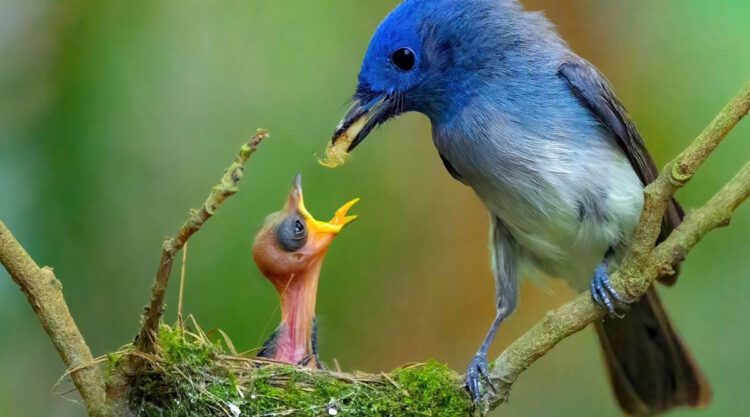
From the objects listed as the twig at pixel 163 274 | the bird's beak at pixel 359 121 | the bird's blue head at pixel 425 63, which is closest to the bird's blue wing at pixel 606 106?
the bird's blue head at pixel 425 63

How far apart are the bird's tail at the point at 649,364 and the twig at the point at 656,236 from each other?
77 cm

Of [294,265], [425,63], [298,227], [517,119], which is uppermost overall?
[425,63]

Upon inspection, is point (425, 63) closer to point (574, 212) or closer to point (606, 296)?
point (574, 212)

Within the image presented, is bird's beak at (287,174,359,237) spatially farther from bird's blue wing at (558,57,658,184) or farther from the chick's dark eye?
bird's blue wing at (558,57,658,184)

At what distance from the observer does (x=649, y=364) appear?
122 inches

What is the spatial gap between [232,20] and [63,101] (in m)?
0.95

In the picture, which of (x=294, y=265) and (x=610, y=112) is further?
(x=294, y=265)

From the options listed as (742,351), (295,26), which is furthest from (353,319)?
(742,351)

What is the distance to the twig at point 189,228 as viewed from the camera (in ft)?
5.49

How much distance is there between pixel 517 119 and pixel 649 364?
1.09m

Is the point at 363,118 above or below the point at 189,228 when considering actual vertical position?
above

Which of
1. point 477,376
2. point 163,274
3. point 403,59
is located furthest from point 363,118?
point 163,274

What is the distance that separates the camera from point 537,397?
417cm

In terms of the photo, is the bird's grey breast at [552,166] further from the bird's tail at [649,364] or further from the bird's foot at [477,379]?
the bird's foot at [477,379]
